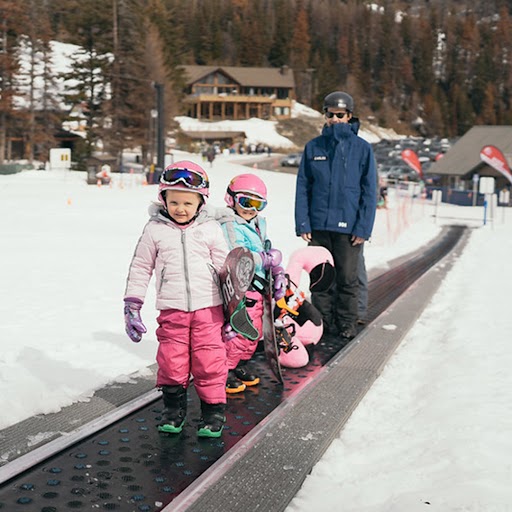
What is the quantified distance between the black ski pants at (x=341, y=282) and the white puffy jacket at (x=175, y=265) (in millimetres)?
2561

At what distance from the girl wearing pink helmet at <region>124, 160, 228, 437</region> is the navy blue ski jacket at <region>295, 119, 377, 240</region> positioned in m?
2.38

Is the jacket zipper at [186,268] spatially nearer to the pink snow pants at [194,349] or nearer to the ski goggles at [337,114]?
the pink snow pants at [194,349]

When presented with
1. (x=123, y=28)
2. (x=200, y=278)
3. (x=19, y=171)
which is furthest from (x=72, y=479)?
(x=123, y=28)

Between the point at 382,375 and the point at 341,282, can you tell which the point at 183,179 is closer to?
the point at 382,375

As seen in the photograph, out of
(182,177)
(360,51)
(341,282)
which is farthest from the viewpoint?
(360,51)

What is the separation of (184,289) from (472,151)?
5283cm

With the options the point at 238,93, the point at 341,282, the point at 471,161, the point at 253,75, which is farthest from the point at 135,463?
the point at 253,75

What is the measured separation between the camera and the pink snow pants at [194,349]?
378cm

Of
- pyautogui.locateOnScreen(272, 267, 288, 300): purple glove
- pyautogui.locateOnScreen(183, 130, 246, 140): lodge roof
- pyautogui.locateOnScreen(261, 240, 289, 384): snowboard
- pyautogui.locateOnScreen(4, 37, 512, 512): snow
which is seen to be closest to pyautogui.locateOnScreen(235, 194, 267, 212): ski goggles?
pyautogui.locateOnScreen(261, 240, 289, 384): snowboard

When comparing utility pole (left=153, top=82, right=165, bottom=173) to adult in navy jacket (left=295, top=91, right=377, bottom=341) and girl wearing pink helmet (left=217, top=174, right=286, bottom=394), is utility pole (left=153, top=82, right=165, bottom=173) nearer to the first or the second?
adult in navy jacket (left=295, top=91, right=377, bottom=341)

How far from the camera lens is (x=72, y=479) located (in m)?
3.28

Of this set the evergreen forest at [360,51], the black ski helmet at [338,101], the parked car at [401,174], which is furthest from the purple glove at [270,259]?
the evergreen forest at [360,51]

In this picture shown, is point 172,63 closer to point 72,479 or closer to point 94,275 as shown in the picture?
point 94,275

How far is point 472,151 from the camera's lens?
175ft
